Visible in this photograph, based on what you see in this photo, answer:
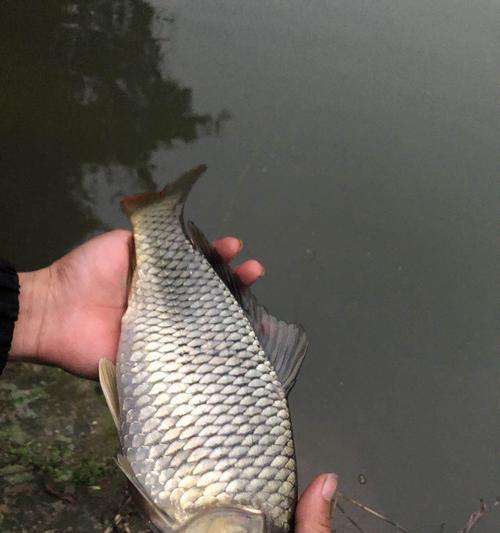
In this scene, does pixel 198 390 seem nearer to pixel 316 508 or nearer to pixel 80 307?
pixel 316 508

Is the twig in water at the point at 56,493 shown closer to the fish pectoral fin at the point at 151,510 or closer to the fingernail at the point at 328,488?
the fish pectoral fin at the point at 151,510

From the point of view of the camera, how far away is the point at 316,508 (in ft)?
4.74

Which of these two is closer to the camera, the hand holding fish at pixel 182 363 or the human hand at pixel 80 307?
the hand holding fish at pixel 182 363

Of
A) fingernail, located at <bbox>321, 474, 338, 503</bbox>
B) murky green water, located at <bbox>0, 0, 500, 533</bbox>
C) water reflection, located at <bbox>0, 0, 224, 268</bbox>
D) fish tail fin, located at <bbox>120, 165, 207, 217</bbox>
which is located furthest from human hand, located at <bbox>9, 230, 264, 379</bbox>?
water reflection, located at <bbox>0, 0, 224, 268</bbox>

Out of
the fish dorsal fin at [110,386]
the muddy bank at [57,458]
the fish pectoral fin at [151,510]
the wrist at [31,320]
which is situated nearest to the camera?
the fish pectoral fin at [151,510]

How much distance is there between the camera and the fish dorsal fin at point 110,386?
157cm

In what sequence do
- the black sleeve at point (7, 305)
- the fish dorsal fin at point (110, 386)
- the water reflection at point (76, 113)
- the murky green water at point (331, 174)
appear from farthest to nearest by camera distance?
the water reflection at point (76, 113) → the murky green water at point (331, 174) → the black sleeve at point (7, 305) → the fish dorsal fin at point (110, 386)

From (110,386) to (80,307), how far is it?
449 mm

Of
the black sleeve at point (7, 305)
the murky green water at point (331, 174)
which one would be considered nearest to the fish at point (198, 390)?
the black sleeve at point (7, 305)

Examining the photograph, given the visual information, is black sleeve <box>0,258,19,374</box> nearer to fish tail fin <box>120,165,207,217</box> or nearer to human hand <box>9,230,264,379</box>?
human hand <box>9,230,264,379</box>

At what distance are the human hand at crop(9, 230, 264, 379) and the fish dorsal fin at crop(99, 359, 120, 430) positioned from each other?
0.28 meters

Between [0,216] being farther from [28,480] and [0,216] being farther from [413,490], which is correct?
[413,490]

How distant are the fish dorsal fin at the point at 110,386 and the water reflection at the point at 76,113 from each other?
1.38 meters

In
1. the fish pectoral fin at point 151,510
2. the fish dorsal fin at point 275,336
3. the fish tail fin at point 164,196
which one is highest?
the fish tail fin at point 164,196
